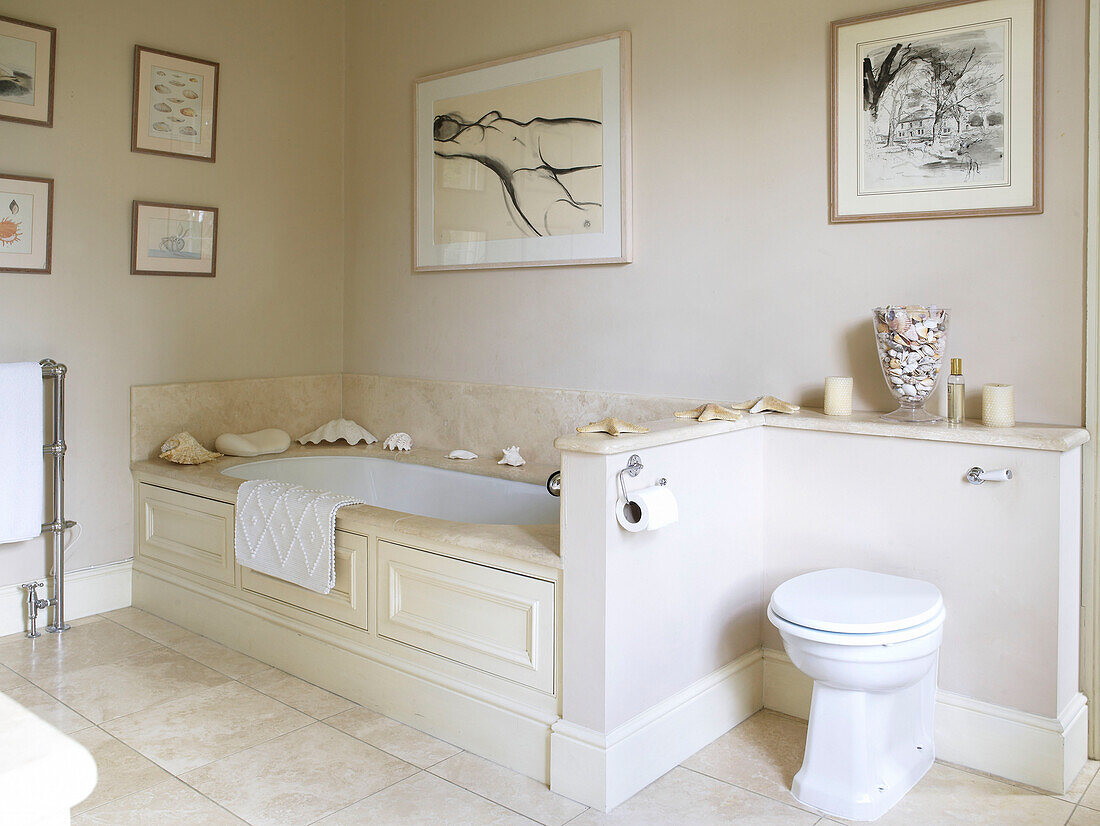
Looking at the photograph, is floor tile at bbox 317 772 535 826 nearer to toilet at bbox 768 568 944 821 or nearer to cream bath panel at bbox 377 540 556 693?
cream bath panel at bbox 377 540 556 693

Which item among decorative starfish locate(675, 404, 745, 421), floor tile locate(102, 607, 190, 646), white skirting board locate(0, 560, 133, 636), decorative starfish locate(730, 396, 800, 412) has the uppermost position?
decorative starfish locate(730, 396, 800, 412)

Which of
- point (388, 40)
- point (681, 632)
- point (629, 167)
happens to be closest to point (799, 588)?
point (681, 632)

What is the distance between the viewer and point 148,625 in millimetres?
3295

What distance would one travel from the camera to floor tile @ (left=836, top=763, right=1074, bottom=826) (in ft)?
6.51

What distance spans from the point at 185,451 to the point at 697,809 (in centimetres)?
233

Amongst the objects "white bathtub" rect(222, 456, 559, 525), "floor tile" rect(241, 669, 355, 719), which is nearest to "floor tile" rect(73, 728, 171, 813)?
"floor tile" rect(241, 669, 355, 719)

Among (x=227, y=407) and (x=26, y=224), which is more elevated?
(x=26, y=224)

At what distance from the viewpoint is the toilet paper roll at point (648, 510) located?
202 centimetres

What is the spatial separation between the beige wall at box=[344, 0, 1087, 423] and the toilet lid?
578 mm

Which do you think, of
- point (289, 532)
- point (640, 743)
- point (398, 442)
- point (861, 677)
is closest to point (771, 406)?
point (861, 677)

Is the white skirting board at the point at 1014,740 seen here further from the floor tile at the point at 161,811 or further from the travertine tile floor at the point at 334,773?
the floor tile at the point at 161,811

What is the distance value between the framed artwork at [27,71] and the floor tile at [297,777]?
2324mm

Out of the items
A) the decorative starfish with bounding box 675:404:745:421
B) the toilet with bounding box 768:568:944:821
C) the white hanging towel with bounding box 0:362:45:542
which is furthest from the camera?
the white hanging towel with bounding box 0:362:45:542

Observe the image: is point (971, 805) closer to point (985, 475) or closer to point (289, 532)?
point (985, 475)
